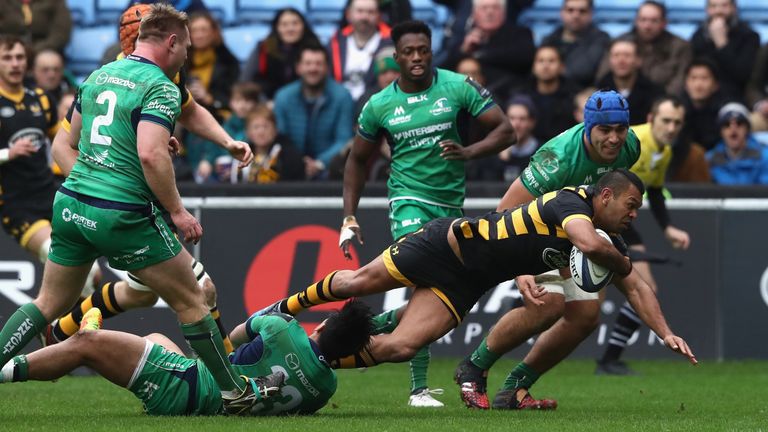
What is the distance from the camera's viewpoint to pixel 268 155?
1482cm

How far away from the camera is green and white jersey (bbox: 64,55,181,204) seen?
8102 millimetres

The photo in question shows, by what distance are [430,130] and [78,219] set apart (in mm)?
3071

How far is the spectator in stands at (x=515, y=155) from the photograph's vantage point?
14727 millimetres

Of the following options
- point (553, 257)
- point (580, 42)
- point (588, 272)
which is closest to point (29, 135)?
point (553, 257)

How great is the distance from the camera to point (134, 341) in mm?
8242

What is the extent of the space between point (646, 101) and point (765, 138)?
151 centimetres


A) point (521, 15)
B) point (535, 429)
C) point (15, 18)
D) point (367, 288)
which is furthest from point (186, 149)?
point (535, 429)

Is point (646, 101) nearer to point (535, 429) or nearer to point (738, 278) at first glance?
point (738, 278)

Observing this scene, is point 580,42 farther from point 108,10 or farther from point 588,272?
point 588,272

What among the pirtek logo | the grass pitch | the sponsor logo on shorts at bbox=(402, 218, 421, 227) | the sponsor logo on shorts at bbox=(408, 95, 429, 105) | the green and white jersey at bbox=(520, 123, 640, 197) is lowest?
the grass pitch

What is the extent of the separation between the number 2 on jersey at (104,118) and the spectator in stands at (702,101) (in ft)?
28.5

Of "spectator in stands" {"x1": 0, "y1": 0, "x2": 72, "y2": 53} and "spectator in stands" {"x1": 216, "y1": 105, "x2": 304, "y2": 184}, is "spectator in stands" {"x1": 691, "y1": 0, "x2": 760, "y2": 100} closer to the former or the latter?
"spectator in stands" {"x1": 216, "y1": 105, "x2": 304, "y2": 184}

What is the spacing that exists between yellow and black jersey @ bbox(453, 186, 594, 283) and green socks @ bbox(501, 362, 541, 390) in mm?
889

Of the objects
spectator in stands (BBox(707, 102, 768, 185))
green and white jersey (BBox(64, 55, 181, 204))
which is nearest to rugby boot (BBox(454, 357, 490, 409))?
green and white jersey (BBox(64, 55, 181, 204))
